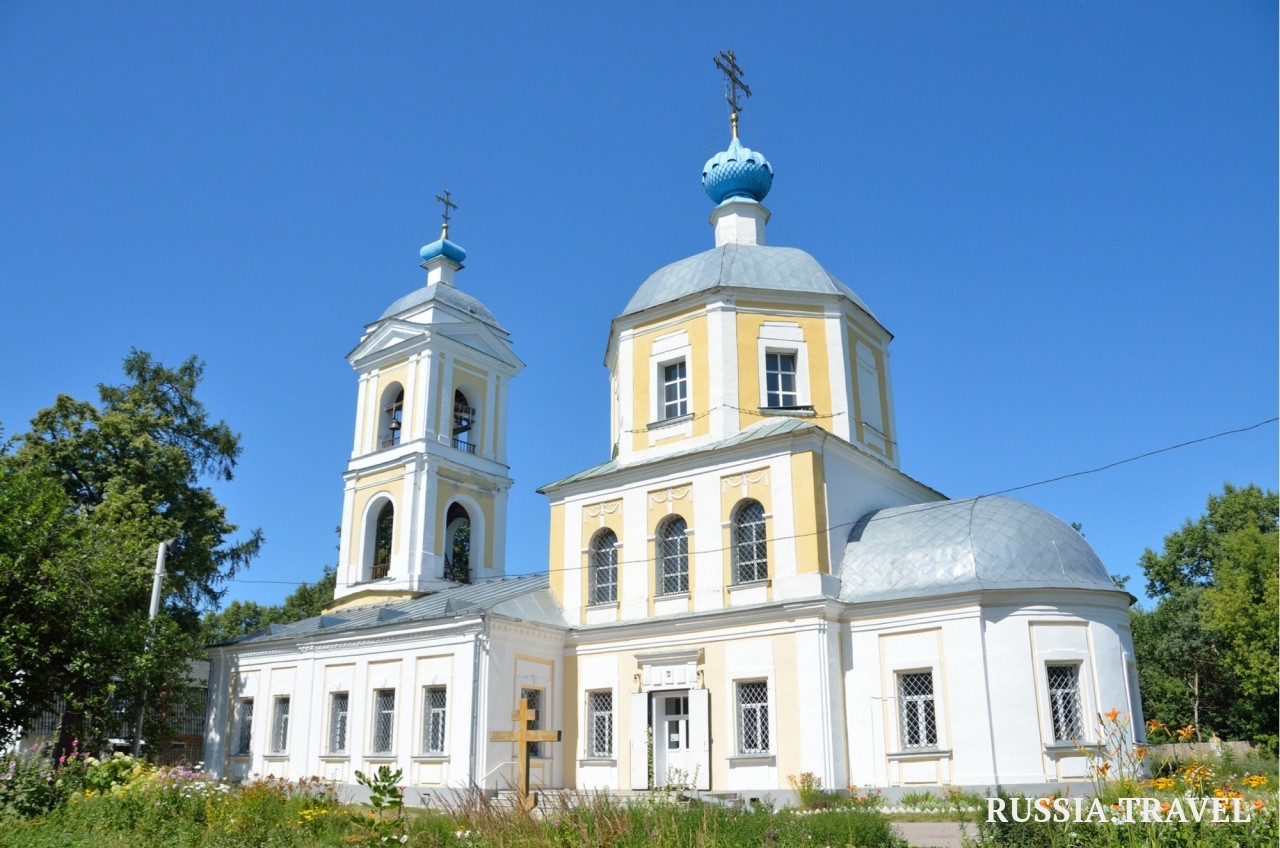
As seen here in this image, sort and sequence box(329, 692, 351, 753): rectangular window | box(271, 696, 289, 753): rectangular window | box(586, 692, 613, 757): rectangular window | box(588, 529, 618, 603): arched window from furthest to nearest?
box(271, 696, 289, 753): rectangular window
box(329, 692, 351, 753): rectangular window
box(588, 529, 618, 603): arched window
box(586, 692, 613, 757): rectangular window

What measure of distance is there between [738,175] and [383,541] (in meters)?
14.1

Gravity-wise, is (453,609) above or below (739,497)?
below

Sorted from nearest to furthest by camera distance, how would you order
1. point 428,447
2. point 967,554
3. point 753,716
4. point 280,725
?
1. point 967,554
2. point 753,716
3. point 280,725
4. point 428,447

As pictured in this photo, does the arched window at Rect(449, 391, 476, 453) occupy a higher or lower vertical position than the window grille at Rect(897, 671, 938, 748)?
higher

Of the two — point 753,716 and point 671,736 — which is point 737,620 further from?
point 671,736

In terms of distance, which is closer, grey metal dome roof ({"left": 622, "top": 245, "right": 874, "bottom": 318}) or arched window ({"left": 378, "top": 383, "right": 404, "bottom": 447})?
grey metal dome roof ({"left": 622, "top": 245, "right": 874, "bottom": 318})

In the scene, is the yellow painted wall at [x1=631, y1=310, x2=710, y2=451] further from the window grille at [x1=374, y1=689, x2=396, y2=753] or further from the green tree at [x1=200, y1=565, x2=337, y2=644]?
the green tree at [x1=200, y1=565, x2=337, y2=644]

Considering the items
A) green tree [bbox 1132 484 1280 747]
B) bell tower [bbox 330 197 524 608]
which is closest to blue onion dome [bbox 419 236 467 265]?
bell tower [bbox 330 197 524 608]

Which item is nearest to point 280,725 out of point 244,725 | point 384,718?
point 244,725

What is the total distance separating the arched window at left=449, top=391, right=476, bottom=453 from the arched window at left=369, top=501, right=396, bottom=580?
2.68 m

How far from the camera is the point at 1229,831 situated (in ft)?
22.0

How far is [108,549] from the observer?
63.7 feet

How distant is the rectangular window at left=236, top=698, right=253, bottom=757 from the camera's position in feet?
77.2

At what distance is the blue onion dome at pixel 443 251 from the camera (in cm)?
2970
